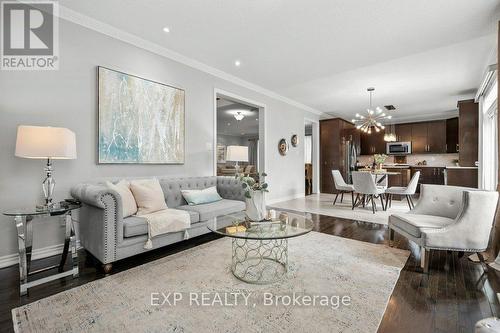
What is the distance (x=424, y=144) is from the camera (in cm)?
831

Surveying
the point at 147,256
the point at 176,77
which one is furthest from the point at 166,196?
the point at 176,77

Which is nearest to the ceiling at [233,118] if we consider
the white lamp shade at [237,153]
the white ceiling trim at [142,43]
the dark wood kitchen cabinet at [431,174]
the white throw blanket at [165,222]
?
the white ceiling trim at [142,43]

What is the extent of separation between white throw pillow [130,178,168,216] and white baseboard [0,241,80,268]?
3.29 feet

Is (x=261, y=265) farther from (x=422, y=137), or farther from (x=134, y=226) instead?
(x=422, y=137)

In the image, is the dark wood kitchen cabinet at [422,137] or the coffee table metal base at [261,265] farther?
the dark wood kitchen cabinet at [422,137]

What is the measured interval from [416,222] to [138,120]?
3586 mm

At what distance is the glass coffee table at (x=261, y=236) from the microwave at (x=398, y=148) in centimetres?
782

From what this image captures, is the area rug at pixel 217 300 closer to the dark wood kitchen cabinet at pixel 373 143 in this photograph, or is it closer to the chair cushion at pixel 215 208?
the chair cushion at pixel 215 208

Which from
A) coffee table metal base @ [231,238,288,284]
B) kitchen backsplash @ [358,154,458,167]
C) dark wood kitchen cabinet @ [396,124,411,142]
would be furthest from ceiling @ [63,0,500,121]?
kitchen backsplash @ [358,154,458,167]

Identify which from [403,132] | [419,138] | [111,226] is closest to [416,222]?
[111,226]

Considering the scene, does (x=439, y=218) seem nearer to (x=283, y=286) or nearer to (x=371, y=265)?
(x=371, y=265)

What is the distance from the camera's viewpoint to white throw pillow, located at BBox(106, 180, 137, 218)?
2.57m

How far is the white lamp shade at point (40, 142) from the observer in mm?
2041

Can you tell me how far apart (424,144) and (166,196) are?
29.1ft
